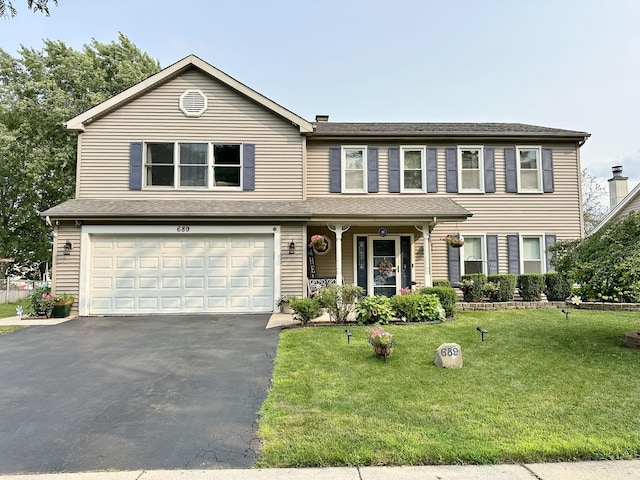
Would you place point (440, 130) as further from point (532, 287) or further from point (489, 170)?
point (532, 287)

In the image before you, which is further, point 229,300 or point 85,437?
point 229,300

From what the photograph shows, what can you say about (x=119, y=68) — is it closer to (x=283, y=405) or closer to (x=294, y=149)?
(x=294, y=149)

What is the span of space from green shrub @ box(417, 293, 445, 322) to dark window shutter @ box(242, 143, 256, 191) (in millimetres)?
5940

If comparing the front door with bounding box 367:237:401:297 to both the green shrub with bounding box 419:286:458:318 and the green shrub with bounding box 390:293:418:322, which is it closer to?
the green shrub with bounding box 419:286:458:318

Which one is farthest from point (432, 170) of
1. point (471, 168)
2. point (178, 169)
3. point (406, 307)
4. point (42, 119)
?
point (42, 119)

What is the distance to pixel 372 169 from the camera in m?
12.1

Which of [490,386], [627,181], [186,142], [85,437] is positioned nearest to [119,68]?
[186,142]

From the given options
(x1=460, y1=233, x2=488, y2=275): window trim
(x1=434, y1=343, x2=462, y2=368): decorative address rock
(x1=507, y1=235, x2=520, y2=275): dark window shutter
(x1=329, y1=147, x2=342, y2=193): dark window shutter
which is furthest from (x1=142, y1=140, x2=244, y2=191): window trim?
(x1=507, y1=235, x2=520, y2=275): dark window shutter

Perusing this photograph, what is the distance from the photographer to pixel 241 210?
33.7ft

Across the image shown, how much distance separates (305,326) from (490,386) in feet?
14.1

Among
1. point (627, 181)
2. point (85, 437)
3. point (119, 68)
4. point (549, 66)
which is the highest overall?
point (119, 68)

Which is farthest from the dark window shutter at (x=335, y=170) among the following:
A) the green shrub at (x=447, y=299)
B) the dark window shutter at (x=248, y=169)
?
the green shrub at (x=447, y=299)

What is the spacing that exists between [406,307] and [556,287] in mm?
5904

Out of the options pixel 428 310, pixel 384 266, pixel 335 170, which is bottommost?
pixel 428 310
